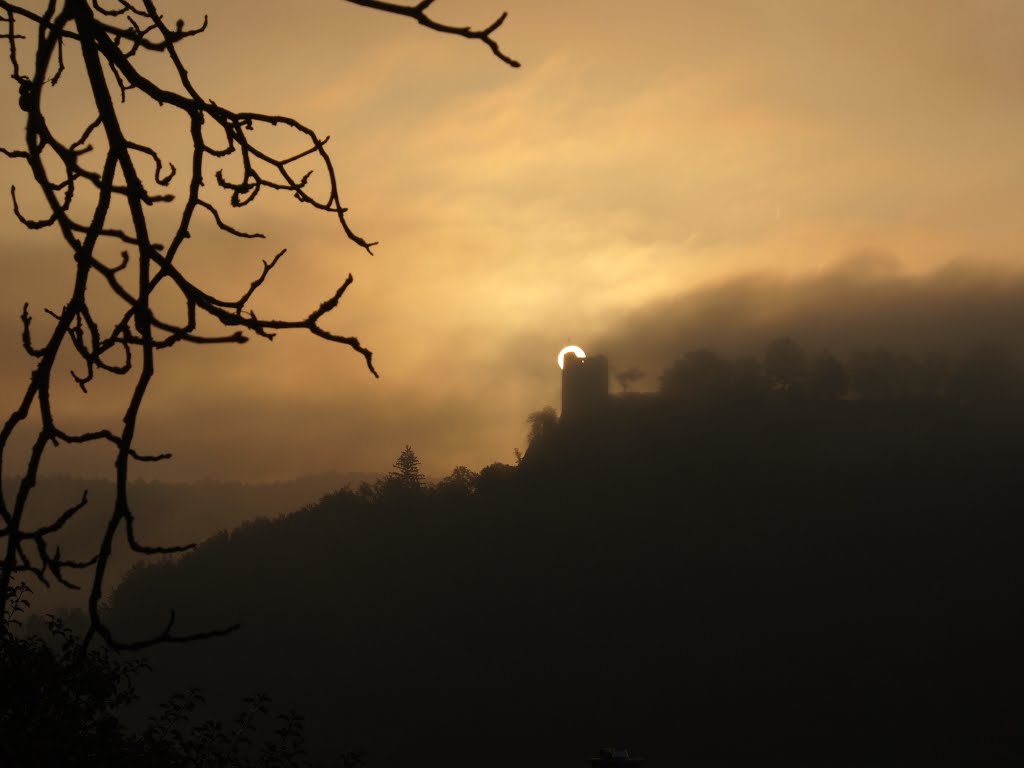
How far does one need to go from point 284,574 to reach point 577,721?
107ft

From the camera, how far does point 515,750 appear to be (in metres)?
83.4

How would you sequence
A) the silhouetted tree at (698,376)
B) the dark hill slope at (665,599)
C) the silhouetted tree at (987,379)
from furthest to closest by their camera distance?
the silhouetted tree at (698,376) → the silhouetted tree at (987,379) → the dark hill slope at (665,599)

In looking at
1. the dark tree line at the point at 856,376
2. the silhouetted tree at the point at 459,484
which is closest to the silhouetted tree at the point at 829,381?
the dark tree line at the point at 856,376

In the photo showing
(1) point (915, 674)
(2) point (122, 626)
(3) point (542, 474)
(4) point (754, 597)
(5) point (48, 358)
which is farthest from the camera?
(3) point (542, 474)

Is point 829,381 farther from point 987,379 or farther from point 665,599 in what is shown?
point 665,599

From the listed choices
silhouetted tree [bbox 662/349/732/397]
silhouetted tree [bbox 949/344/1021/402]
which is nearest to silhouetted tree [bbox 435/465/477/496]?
silhouetted tree [bbox 662/349/732/397]

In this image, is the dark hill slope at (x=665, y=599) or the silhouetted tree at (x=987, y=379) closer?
the dark hill slope at (x=665, y=599)

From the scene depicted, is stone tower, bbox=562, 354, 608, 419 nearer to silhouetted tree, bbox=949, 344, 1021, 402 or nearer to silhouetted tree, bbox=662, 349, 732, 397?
silhouetted tree, bbox=662, 349, 732, 397

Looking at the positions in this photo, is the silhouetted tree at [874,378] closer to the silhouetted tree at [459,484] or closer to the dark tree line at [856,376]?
the dark tree line at [856,376]

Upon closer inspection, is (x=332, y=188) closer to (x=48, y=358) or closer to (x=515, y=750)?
(x=48, y=358)

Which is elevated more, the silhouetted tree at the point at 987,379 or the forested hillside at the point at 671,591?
the silhouetted tree at the point at 987,379

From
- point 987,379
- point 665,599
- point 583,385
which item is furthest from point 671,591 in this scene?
point 987,379

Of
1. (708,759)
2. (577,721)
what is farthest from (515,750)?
(708,759)

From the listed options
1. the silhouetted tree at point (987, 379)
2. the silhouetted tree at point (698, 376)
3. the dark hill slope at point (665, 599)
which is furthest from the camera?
the silhouetted tree at point (698, 376)
